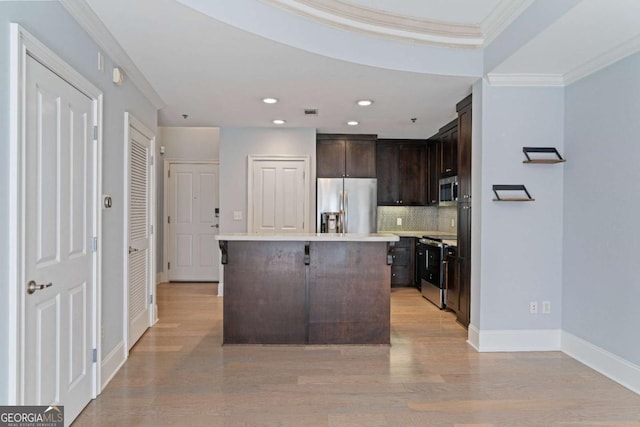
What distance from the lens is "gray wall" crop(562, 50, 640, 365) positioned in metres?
2.87

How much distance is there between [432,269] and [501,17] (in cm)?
332

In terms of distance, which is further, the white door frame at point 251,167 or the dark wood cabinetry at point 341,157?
the dark wood cabinetry at point 341,157

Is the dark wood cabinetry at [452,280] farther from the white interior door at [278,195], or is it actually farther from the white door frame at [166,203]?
the white door frame at [166,203]

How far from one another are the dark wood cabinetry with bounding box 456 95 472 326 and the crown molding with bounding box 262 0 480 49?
741 millimetres

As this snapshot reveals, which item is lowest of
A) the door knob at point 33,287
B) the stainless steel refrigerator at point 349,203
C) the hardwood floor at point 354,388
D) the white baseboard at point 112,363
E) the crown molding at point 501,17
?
the hardwood floor at point 354,388

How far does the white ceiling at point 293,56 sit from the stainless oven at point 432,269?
1806mm

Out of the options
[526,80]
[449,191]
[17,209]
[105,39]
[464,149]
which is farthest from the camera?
[449,191]

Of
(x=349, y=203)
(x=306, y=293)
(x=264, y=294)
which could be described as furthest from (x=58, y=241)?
(x=349, y=203)

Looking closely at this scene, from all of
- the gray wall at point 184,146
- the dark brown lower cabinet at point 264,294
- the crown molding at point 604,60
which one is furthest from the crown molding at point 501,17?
the gray wall at point 184,146

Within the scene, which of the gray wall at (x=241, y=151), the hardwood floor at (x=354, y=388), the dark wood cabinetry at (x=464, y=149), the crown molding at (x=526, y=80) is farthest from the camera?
the gray wall at (x=241, y=151)

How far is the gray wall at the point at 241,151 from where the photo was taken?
579cm

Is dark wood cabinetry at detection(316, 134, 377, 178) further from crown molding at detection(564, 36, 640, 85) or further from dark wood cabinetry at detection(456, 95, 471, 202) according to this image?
crown molding at detection(564, 36, 640, 85)

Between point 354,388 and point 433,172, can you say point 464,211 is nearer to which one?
point 354,388

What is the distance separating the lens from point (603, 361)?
312 centimetres
